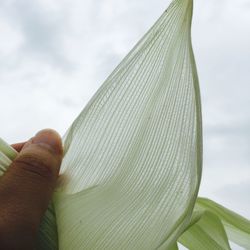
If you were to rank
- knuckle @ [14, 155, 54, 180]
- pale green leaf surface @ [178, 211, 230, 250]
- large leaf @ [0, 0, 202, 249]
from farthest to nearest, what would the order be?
pale green leaf surface @ [178, 211, 230, 250], knuckle @ [14, 155, 54, 180], large leaf @ [0, 0, 202, 249]

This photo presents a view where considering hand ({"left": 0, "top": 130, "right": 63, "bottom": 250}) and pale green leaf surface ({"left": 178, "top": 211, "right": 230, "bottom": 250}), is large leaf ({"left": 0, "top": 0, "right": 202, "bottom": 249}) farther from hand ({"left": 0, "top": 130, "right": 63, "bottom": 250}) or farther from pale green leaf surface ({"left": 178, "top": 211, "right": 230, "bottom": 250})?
pale green leaf surface ({"left": 178, "top": 211, "right": 230, "bottom": 250})

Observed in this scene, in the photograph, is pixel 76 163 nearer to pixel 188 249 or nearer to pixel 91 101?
pixel 91 101

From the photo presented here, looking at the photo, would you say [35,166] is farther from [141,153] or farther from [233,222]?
[233,222]

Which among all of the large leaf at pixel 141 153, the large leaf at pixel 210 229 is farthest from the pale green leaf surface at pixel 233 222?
the large leaf at pixel 141 153

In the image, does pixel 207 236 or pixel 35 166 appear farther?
pixel 207 236

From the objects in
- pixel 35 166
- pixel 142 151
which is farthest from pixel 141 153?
pixel 35 166

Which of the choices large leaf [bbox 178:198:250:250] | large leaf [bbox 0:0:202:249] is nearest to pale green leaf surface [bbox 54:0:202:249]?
large leaf [bbox 0:0:202:249]

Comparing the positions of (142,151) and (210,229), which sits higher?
(142,151)
